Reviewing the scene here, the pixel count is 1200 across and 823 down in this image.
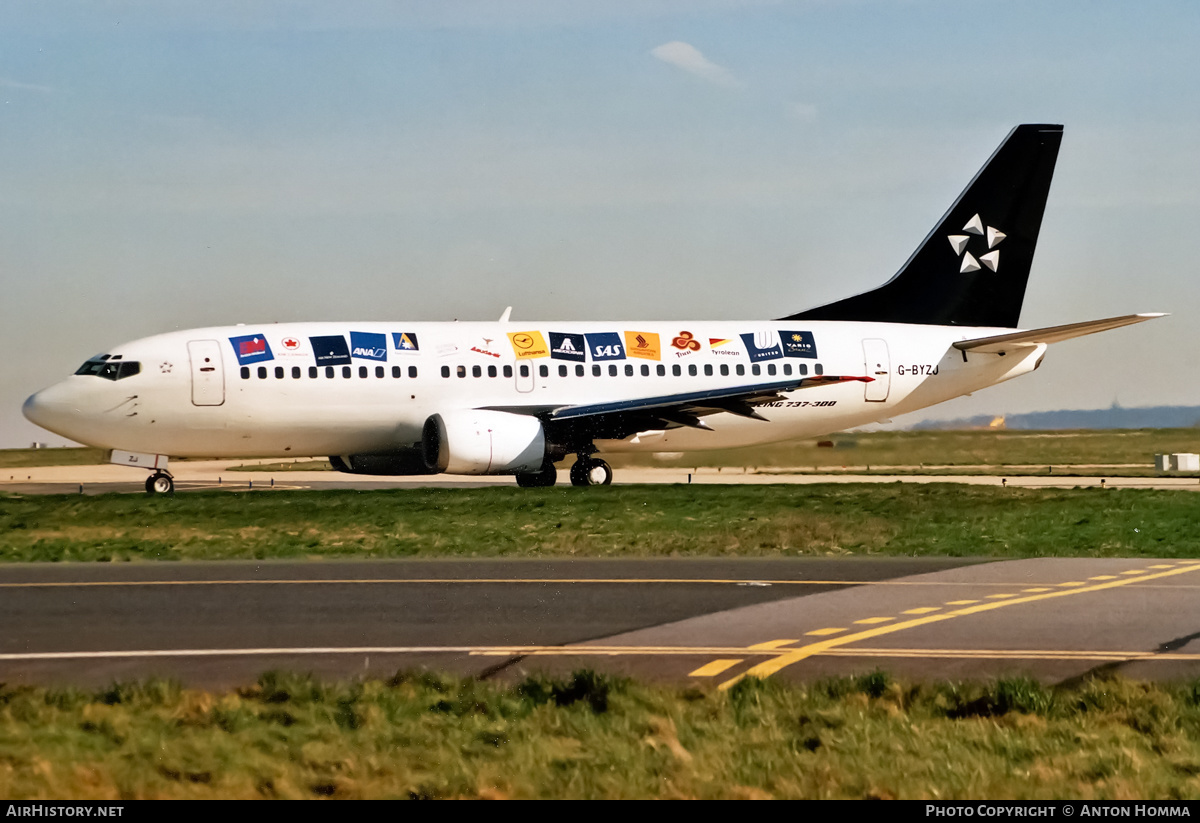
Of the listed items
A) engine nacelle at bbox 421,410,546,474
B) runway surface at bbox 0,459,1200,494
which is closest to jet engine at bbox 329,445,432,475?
runway surface at bbox 0,459,1200,494

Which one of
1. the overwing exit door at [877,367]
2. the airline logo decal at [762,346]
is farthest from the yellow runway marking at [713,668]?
the overwing exit door at [877,367]

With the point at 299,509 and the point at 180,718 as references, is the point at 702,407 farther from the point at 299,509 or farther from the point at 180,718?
the point at 180,718

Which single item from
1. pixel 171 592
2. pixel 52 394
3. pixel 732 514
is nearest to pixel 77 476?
pixel 52 394

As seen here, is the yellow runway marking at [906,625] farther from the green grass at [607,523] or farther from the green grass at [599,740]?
the green grass at [607,523]

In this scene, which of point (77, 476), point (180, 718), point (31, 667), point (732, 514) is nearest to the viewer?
point (180, 718)

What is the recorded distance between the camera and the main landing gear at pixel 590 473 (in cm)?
3722

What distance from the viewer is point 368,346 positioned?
120 feet

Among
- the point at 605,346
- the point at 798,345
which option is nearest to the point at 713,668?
the point at 605,346

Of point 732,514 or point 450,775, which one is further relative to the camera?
point 732,514

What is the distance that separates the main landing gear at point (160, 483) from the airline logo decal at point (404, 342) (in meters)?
6.57

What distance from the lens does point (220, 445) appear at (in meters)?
36.1

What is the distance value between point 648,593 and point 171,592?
585 centimetres

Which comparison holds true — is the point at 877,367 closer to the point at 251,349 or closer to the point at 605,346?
the point at 605,346

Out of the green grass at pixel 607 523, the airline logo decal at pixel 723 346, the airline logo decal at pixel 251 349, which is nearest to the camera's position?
the green grass at pixel 607 523
